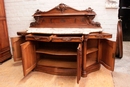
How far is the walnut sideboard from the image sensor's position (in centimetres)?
207

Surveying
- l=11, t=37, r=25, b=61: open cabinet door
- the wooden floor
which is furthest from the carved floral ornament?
the wooden floor

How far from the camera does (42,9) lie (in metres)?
2.59

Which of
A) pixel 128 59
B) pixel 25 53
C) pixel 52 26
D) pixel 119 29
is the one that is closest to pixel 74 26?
pixel 52 26

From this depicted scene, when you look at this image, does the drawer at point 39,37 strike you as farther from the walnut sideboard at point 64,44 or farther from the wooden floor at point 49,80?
the wooden floor at point 49,80

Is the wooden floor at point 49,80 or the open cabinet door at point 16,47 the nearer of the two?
the wooden floor at point 49,80

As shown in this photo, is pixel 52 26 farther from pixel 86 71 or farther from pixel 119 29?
pixel 119 29

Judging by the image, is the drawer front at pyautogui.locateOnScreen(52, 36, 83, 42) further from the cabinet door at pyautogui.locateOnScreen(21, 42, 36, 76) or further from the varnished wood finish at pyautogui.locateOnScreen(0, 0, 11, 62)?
the varnished wood finish at pyautogui.locateOnScreen(0, 0, 11, 62)

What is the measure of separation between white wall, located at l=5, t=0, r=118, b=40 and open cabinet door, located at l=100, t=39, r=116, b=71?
0.36m

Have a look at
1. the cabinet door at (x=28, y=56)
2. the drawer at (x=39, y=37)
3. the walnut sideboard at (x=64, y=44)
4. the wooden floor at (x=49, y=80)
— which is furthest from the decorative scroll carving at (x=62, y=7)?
the wooden floor at (x=49, y=80)

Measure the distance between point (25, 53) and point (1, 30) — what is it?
109 centimetres

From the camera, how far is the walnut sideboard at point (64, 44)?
2.07 meters

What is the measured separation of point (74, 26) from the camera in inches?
93.3

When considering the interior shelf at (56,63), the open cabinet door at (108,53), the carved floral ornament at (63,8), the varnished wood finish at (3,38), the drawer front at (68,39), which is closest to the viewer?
the drawer front at (68,39)

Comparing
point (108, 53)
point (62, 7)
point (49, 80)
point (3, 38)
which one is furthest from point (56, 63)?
point (3, 38)
